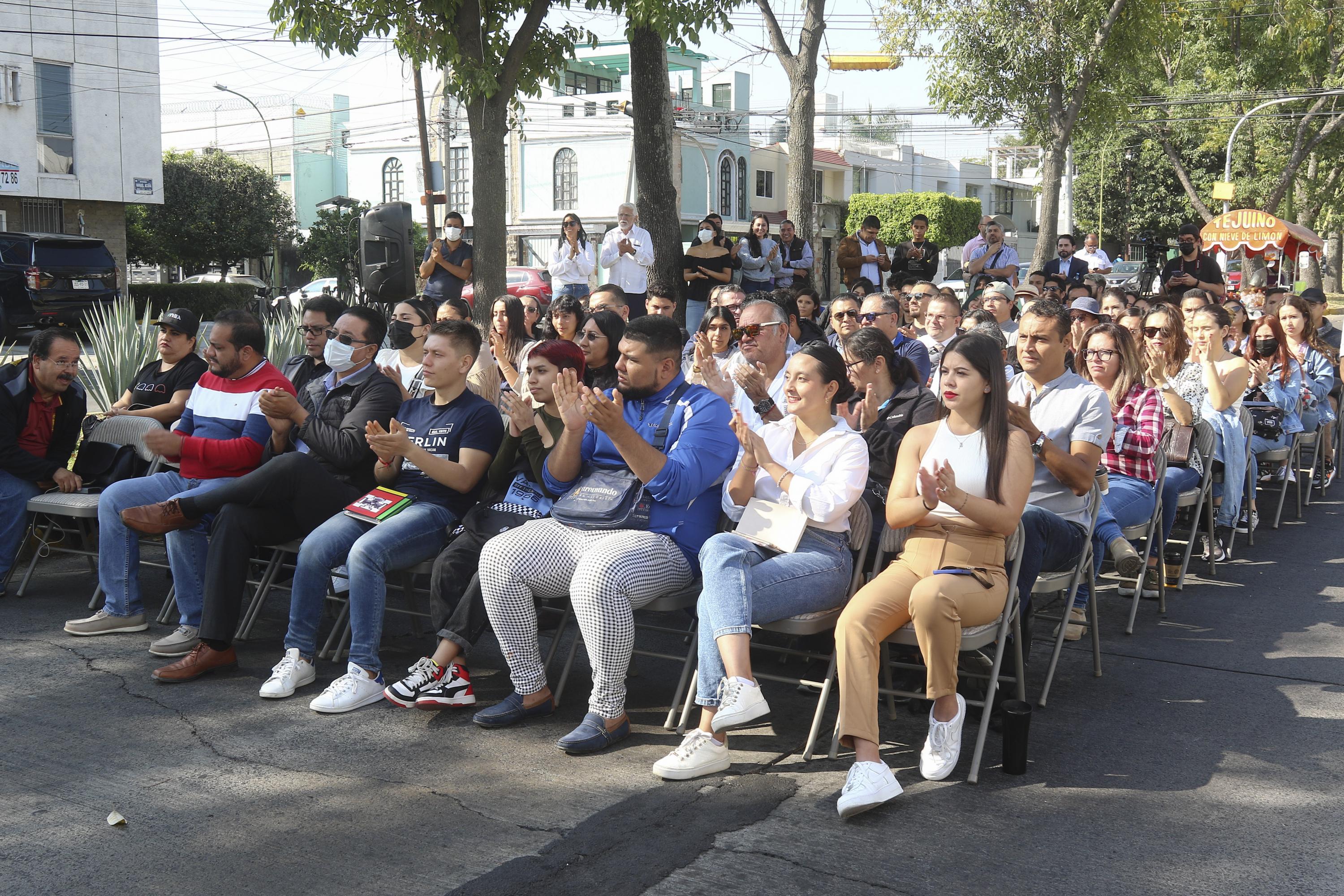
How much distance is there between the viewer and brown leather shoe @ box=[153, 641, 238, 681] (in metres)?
5.25

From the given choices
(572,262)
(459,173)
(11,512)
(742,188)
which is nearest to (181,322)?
(11,512)

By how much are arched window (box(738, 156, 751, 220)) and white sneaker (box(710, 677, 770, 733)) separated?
173ft

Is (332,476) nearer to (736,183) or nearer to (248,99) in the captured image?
(248,99)

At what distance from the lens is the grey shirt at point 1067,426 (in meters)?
5.24

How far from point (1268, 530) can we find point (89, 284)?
18.6m

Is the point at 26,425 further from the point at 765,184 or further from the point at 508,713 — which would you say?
the point at 765,184

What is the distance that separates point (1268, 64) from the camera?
31.4 m

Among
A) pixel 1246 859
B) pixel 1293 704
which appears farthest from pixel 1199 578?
pixel 1246 859

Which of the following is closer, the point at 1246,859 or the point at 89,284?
the point at 1246,859

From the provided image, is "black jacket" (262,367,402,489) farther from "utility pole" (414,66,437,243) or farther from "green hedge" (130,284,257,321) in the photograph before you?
"green hedge" (130,284,257,321)

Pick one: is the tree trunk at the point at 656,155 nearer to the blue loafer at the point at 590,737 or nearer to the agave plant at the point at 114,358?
the agave plant at the point at 114,358

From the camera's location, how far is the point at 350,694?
16.3 feet

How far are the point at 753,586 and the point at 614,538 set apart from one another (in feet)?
2.12

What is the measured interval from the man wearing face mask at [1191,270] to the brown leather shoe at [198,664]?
39.0ft
